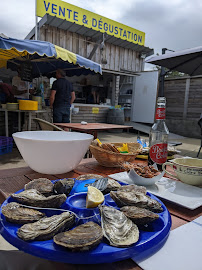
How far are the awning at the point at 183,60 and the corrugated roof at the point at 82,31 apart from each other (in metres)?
4.34

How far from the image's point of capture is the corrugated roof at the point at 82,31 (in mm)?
7638

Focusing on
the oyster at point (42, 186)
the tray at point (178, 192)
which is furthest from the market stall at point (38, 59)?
the tray at point (178, 192)

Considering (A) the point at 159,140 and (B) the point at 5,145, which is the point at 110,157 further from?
(B) the point at 5,145

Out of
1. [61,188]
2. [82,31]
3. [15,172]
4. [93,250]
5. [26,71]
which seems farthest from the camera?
[82,31]

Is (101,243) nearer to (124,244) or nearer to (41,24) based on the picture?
(124,244)

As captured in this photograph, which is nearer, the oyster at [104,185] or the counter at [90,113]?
the oyster at [104,185]

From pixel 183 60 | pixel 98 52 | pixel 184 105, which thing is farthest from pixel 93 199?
pixel 184 105

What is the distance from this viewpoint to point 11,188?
891 mm

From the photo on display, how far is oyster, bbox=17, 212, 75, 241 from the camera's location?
47 cm

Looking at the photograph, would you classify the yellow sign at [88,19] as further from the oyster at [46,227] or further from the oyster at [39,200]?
the oyster at [46,227]

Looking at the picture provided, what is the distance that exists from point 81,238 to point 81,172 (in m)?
0.70

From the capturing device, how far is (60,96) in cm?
496

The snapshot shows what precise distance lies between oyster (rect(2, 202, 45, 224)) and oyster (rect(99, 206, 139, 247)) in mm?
177

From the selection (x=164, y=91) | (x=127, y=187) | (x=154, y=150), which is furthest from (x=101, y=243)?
(x=164, y=91)
